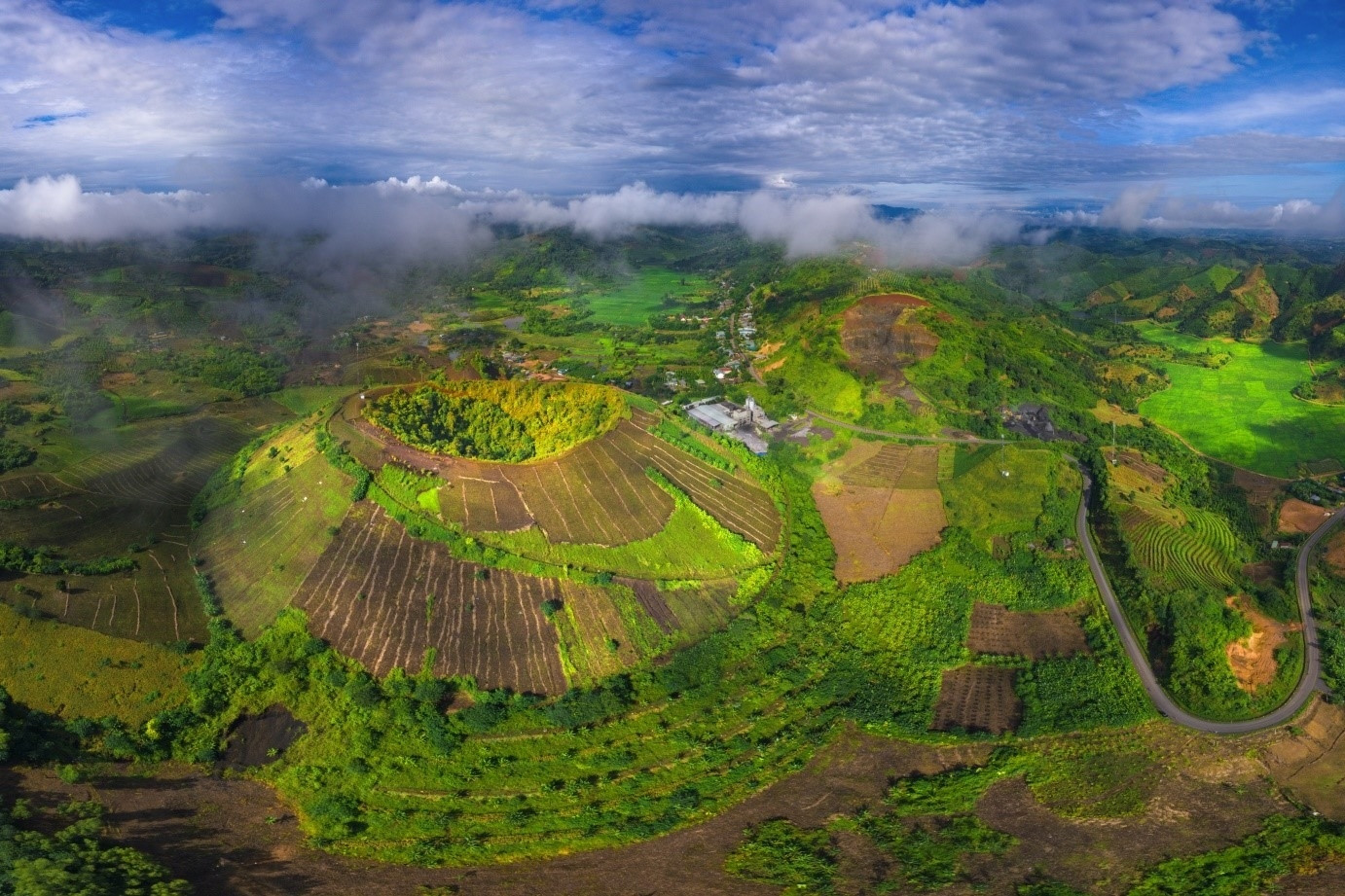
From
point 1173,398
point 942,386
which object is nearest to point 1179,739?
point 942,386

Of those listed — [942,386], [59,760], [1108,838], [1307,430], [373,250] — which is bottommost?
[1108,838]

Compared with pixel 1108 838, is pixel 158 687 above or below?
above

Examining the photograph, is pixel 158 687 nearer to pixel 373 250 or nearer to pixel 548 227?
pixel 373 250

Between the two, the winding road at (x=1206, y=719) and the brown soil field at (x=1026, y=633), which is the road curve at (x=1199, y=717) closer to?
the winding road at (x=1206, y=719)

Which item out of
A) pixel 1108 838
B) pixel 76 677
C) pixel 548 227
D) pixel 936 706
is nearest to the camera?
pixel 1108 838

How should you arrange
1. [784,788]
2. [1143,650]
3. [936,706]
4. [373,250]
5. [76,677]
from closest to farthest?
1. [784,788]
2. [76,677]
3. [936,706]
4. [1143,650]
5. [373,250]

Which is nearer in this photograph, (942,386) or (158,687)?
(158,687)

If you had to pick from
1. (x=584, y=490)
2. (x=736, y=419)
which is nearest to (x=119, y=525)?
(x=584, y=490)
